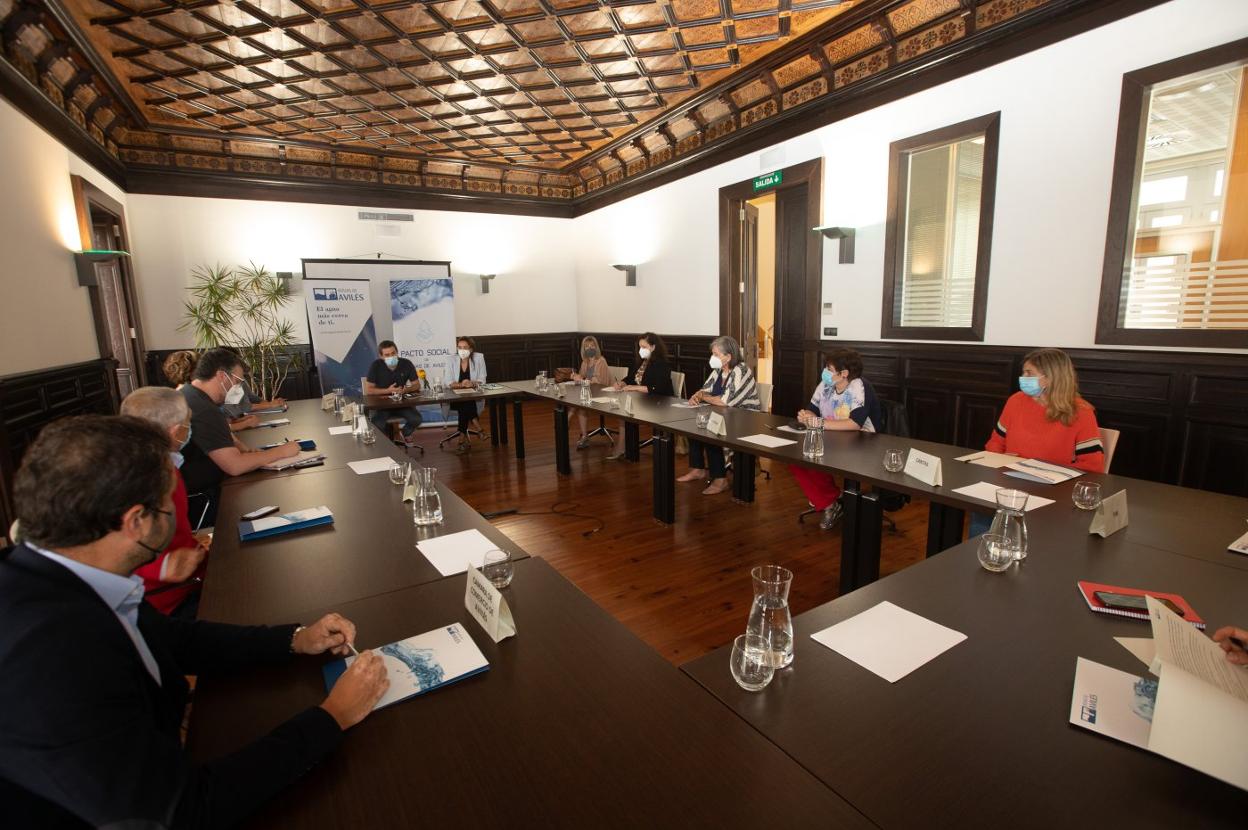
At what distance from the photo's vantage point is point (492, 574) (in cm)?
150

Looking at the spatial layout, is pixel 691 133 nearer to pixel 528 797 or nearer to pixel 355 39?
pixel 355 39

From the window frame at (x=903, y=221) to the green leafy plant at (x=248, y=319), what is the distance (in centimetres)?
689

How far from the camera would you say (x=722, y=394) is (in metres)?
4.94

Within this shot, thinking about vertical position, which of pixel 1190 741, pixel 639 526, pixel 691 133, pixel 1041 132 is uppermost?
pixel 691 133

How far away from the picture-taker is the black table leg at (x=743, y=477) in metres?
4.39

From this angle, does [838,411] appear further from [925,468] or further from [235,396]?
[235,396]

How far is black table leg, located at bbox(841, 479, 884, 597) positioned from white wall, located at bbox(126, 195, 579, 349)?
7.27 m

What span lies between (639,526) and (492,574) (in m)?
2.59

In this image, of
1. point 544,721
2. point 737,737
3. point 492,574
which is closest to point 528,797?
point 544,721

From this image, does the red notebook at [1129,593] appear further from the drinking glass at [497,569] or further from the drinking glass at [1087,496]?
the drinking glass at [497,569]

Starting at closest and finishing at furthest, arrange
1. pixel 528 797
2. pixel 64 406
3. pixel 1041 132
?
pixel 528 797
pixel 1041 132
pixel 64 406

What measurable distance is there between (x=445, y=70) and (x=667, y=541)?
181 inches

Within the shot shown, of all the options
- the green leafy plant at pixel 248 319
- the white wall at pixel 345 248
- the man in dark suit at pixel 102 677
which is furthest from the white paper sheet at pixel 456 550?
the white wall at pixel 345 248

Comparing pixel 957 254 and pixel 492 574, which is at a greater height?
pixel 957 254
